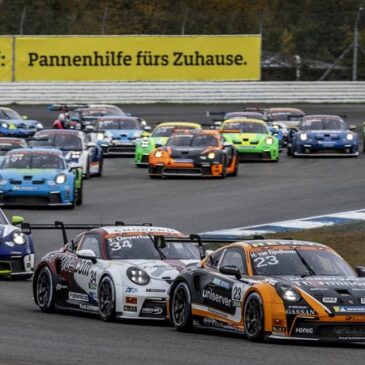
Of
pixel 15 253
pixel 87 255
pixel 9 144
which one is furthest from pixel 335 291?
pixel 9 144

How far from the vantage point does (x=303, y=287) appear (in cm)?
1281

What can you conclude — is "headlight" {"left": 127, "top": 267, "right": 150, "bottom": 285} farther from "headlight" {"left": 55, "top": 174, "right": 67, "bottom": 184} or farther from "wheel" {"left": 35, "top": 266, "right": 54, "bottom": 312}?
"headlight" {"left": 55, "top": 174, "right": 67, "bottom": 184}

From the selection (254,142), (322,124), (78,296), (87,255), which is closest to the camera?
(87,255)

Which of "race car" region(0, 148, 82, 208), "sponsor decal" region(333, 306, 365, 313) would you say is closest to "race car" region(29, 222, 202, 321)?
"sponsor decal" region(333, 306, 365, 313)

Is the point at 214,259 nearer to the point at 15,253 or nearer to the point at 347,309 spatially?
the point at 347,309

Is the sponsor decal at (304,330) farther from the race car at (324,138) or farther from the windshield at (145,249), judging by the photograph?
the race car at (324,138)

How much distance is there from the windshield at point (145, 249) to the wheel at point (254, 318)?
8.59ft

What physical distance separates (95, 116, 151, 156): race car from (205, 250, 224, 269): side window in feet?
86.2

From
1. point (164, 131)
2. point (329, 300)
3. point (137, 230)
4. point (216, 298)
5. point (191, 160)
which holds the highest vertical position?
point (164, 131)

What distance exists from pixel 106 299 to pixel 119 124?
85.2ft

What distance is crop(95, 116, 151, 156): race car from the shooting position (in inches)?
1594

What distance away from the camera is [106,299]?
49.0 ft

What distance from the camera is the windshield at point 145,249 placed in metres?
15.5

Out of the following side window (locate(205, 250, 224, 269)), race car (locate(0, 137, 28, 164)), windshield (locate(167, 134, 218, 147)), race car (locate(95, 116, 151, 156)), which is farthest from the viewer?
race car (locate(95, 116, 151, 156))
